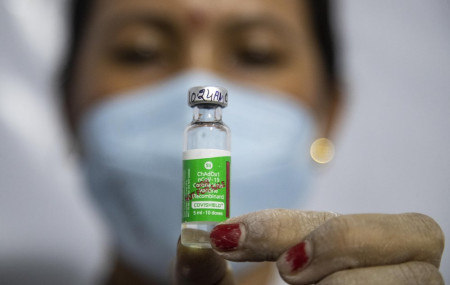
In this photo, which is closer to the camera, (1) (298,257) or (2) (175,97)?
(1) (298,257)

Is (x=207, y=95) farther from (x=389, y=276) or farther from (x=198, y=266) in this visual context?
(x=389, y=276)

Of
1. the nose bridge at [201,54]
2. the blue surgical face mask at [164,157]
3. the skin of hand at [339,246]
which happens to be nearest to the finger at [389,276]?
the skin of hand at [339,246]

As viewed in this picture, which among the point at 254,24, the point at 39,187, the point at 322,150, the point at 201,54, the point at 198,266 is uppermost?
the point at 254,24

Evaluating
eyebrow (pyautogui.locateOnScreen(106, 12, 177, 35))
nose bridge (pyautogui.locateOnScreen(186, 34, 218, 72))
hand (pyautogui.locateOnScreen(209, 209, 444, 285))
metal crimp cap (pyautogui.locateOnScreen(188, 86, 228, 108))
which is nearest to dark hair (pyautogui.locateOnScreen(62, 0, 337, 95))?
eyebrow (pyautogui.locateOnScreen(106, 12, 177, 35))

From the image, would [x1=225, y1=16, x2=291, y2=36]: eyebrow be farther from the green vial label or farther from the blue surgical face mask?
the green vial label

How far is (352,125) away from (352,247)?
0.85 m

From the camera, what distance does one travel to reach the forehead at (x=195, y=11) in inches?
59.6

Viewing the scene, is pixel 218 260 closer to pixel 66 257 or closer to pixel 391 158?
pixel 66 257

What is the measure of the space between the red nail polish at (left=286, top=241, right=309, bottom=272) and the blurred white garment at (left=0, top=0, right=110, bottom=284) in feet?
2.78

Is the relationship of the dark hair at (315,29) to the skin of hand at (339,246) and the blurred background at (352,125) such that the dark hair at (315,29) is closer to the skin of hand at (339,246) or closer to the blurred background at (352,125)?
the blurred background at (352,125)

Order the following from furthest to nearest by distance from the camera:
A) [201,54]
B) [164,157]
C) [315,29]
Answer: [315,29] < [201,54] < [164,157]

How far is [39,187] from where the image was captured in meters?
1.47

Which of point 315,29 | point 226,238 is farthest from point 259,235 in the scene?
point 315,29

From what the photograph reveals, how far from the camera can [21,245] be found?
4.73 ft
